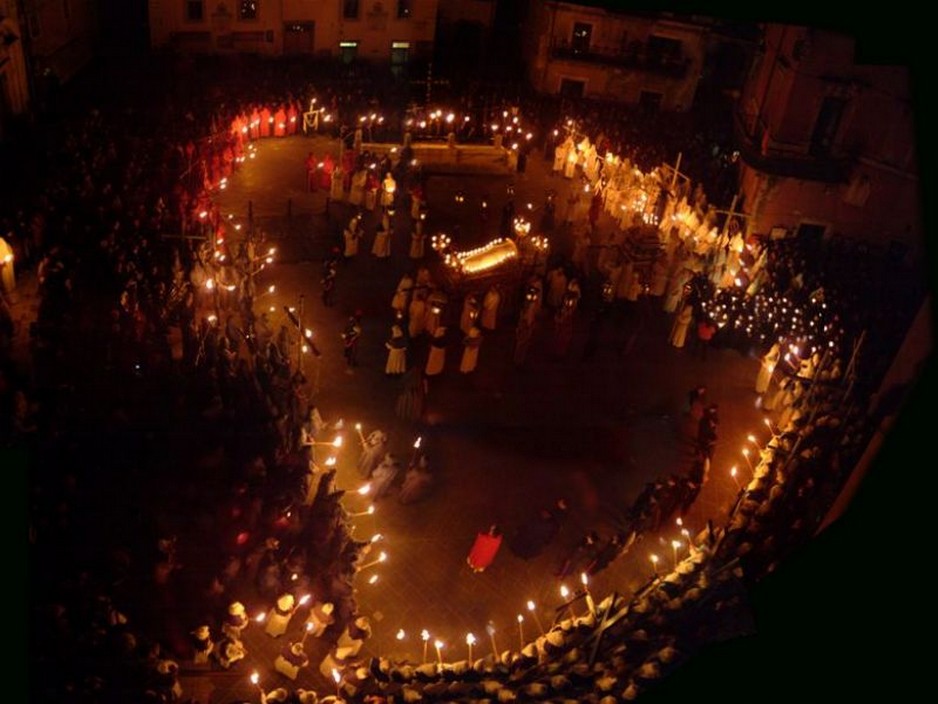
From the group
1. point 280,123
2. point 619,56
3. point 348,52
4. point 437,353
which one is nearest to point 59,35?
point 280,123

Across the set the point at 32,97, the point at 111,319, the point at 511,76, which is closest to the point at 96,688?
the point at 111,319

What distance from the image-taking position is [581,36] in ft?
102

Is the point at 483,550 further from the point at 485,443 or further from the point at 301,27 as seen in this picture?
the point at 301,27

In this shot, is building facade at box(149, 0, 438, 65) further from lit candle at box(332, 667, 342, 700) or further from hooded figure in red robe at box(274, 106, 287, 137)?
lit candle at box(332, 667, 342, 700)

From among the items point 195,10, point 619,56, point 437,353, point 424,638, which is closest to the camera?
point 424,638

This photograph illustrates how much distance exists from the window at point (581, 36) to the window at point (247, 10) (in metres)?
11.6

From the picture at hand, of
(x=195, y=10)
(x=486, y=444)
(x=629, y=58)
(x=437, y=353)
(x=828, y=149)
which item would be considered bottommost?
(x=486, y=444)

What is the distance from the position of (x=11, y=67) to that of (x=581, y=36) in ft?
62.4

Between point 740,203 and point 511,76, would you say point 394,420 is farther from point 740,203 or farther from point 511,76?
point 511,76

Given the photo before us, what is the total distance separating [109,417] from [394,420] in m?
4.95

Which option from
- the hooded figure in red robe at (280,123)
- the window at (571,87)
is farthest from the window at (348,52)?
the window at (571,87)

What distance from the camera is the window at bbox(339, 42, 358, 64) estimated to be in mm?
31875

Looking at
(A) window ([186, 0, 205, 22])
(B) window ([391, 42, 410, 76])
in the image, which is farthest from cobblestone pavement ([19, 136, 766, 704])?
(B) window ([391, 42, 410, 76])

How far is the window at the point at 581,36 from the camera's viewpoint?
30.8 m
